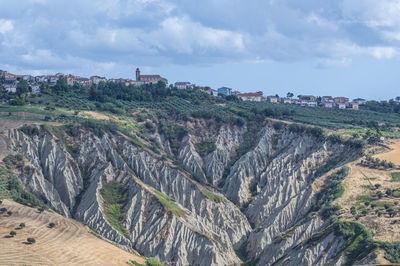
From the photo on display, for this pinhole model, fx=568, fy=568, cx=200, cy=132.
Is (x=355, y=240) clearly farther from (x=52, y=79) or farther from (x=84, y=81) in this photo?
(x=52, y=79)

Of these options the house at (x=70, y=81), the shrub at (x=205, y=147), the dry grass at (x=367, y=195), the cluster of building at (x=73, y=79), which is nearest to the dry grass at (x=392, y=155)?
the dry grass at (x=367, y=195)

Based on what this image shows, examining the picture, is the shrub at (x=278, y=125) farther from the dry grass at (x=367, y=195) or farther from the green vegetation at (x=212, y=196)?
the dry grass at (x=367, y=195)

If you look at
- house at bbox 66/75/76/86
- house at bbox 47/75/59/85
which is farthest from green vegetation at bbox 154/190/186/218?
house at bbox 47/75/59/85

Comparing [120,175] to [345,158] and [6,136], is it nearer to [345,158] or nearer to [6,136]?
[6,136]

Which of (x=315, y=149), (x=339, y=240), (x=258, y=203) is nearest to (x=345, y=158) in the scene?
(x=315, y=149)

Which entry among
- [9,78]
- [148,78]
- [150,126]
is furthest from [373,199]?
[9,78]

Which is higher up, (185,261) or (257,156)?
(257,156)
